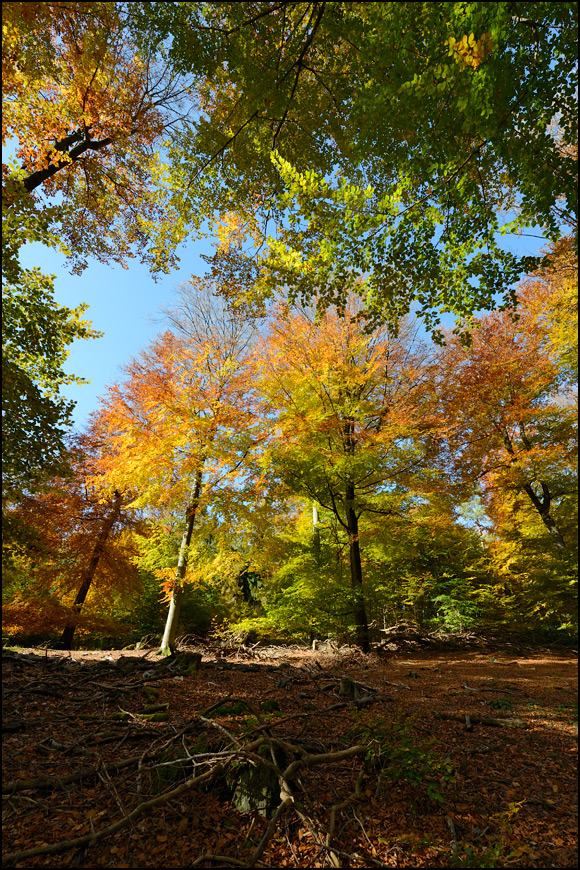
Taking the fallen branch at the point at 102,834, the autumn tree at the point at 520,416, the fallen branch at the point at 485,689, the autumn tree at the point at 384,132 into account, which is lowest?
the fallen branch at the point at 102,834

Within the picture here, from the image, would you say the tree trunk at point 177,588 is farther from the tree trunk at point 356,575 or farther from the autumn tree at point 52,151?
the autumn tree at point 52,151

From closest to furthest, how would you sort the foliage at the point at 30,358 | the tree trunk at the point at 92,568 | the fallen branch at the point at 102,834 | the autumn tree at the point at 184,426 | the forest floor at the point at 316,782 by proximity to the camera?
the forest floor at the point at 316,782
the fallen branch at the point at 102,834
the foliage at the point at 30,358
the autumn tree at the point at 184,426
the tree trunk at the point at 92,568

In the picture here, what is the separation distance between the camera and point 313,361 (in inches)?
322

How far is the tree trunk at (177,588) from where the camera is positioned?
26.2ft

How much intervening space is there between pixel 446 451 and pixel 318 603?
428 centimetres

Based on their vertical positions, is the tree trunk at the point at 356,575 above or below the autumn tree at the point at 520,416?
below

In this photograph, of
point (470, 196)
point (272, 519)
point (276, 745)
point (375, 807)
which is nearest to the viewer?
point (375, 807)

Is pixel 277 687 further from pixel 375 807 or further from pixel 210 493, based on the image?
pixel 210 493

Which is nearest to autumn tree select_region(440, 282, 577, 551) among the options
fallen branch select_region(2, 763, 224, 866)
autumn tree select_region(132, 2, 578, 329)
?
autumn tree select_region(132, 2, 578, 329)

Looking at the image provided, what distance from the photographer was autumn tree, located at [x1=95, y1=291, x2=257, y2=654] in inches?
303

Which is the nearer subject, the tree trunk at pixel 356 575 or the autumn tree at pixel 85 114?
the autumn tree at pixel 85 114

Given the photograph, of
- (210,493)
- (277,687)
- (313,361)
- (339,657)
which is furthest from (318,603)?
(313,361)

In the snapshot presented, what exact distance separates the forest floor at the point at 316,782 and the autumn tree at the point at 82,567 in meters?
5.68

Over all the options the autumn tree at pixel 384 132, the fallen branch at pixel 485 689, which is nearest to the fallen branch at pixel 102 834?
the fallen branch at pixel 485 689
